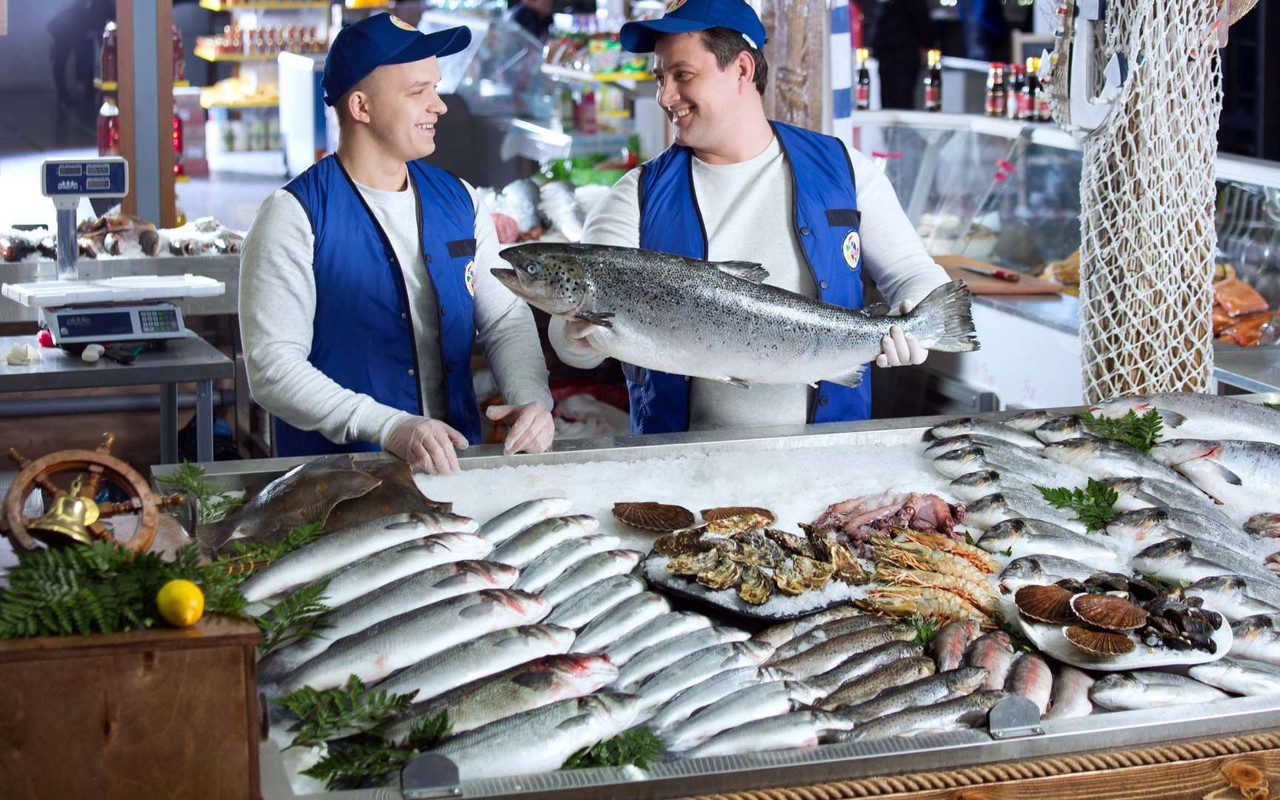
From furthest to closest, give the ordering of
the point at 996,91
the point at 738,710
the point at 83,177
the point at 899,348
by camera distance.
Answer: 1. the point at 996,91
2. the point at 83,177
3. the point at 899,348
4. the point at 738,710

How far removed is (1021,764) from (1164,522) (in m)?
0.93

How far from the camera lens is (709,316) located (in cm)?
284

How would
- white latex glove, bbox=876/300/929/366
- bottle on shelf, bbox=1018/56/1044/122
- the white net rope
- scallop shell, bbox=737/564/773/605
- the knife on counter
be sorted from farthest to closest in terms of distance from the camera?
1. bottle on shelf, bbox=1018/56/1044/122
2. the knife on counter
3. the white net rope
4. white latex glove, bbox=876/300/929/366
5. scallop shell, bbox=737/564/773/605

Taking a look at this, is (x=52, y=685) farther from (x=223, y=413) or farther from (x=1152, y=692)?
(x=223, y=413)

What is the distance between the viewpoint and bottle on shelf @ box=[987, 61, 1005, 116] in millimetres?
7293

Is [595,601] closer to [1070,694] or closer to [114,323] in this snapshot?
[1070,694]

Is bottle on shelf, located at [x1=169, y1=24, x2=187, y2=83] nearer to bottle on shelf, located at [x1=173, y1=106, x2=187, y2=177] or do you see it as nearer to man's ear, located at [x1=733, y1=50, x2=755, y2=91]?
bottle on shelf, located at [x1=173, y1=106, x2=187, y2=177]

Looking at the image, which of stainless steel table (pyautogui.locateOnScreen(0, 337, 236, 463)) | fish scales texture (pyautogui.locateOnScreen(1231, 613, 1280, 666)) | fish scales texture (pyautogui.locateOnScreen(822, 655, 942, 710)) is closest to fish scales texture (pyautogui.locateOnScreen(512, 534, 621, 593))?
fish scales texture (pyautogui.locateOnScreen(822, 655, 942, 710))

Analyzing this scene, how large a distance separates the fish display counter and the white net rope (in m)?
0.89

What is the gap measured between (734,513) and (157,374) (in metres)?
2.61

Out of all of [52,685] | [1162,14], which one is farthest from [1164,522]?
[52,685]

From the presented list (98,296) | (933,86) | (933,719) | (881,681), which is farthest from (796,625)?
(933,86)

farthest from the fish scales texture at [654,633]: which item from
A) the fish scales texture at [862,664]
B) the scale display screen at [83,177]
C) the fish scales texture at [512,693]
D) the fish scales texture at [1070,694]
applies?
the scale display screen at [83,177]

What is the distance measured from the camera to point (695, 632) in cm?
218
